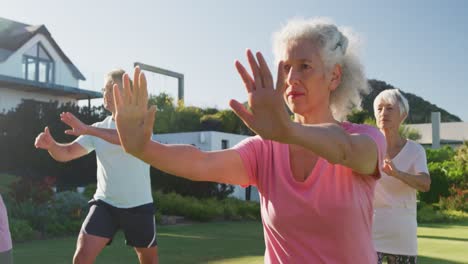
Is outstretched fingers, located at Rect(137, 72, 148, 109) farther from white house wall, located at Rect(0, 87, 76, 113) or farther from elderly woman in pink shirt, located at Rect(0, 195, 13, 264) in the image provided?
white house wall, located at Rect(0, 87, 76, 113)

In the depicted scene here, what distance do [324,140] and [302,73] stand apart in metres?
0.43

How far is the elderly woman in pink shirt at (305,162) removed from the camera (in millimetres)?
2125

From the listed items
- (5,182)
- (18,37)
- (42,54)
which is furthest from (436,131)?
(5,182)

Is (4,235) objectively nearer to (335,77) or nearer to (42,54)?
(335,77)

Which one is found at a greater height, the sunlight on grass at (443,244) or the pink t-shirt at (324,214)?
the pink t-shirt at (324,214)

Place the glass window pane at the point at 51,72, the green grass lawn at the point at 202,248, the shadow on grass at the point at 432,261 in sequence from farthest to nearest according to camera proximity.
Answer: the glass window pane at the point at 51,72, the shadow on grass at the point at 432,261, the green grass lawn at the point at 202,248

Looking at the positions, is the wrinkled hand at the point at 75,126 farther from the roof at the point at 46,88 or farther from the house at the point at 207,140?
the roof at the point at 46,88

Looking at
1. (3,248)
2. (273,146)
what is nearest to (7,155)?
(3,248)

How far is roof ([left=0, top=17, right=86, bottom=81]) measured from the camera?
1233 inches

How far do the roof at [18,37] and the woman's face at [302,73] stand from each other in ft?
100

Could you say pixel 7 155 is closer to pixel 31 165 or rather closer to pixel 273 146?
pixel 31 165

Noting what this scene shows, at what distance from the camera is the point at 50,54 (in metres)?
33.3

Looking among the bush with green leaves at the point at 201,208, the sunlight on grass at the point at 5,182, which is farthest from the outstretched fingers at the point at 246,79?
the bush with green leaves at the point at 201,208

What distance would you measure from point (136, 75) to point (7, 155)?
21688 mm
